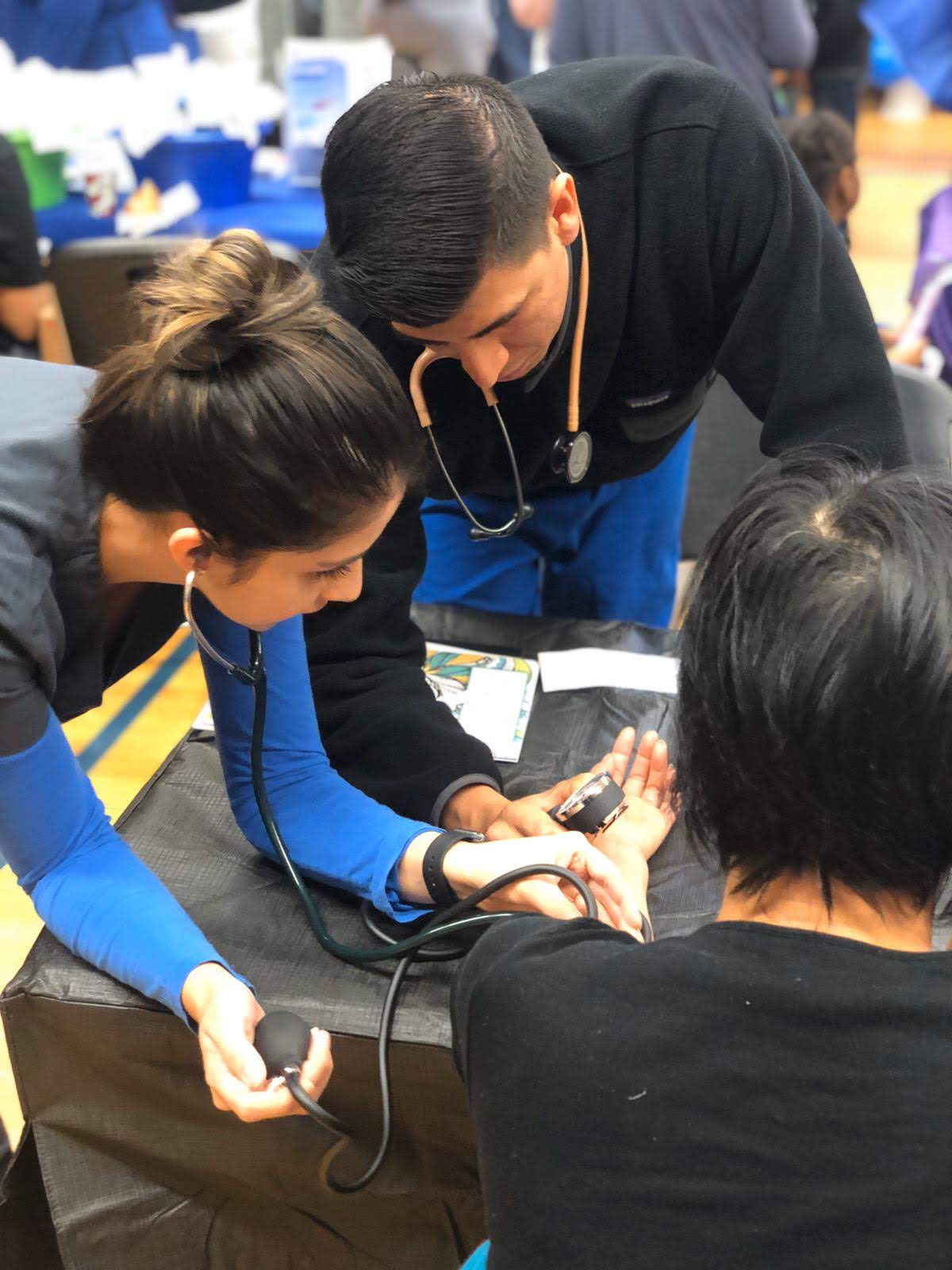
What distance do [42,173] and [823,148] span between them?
5.76ft

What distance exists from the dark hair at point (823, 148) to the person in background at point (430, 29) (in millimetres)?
908

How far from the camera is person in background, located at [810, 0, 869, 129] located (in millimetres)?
3941

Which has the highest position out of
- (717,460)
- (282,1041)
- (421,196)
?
(421,196)

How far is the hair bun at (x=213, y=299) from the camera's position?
83 centimetres

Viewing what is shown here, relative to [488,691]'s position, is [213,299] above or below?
above

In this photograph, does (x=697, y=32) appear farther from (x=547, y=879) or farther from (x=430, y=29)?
(x=547, y=879)

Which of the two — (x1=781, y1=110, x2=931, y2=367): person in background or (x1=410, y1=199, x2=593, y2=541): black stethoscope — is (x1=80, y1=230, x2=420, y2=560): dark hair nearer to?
(x1=410, y1=199, x2=593, y2=541): black stethoscope

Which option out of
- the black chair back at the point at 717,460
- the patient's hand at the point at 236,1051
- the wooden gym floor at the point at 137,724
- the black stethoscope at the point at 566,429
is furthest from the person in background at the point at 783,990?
the black chair back at the point at 717,460

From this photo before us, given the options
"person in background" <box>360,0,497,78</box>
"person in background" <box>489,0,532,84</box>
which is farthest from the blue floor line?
"person in background" <box>489,0,532,84</box>

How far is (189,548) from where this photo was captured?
0.89 metres

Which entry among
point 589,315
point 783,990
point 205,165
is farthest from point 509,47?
point 783,990

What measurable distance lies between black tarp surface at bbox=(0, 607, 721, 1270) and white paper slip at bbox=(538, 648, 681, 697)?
18cm

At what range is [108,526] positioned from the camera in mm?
945

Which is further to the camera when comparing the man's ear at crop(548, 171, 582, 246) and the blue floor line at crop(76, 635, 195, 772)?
the blue floor line at crop(76, 635, 195, 772)
